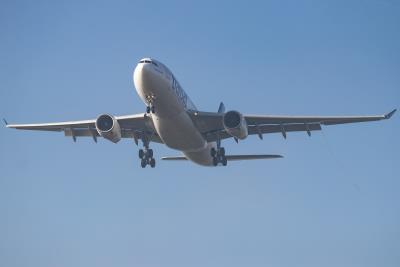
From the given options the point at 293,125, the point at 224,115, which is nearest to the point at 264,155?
the point at 293,125

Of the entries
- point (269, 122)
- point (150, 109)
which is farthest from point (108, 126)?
point (269, 122)

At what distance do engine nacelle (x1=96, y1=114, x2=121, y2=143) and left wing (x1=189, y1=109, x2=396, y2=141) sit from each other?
14.0 feet

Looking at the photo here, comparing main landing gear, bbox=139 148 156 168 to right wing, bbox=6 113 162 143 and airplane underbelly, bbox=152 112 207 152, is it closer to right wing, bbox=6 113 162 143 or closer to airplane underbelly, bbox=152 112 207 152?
right wing, bbox=6 113 162 143

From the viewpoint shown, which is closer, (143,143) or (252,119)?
(252,119)

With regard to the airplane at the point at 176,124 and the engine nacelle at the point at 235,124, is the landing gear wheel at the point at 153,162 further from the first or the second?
the engine nacelle at the point at 235,124

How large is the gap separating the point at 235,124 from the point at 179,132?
3.13 m

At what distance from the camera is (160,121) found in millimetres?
32312

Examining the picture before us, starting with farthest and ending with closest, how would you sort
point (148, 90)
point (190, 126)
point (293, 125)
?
point (293, 125)
point (190, 126)
point (148, 90)

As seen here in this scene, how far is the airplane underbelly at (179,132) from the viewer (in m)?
32.4

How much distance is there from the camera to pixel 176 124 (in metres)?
32.7

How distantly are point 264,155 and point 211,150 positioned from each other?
136 inches

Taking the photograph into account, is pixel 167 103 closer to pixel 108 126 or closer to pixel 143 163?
pixel 108 126

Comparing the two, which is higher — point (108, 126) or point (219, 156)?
point (108, 126)

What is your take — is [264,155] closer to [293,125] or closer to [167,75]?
[293,125]
